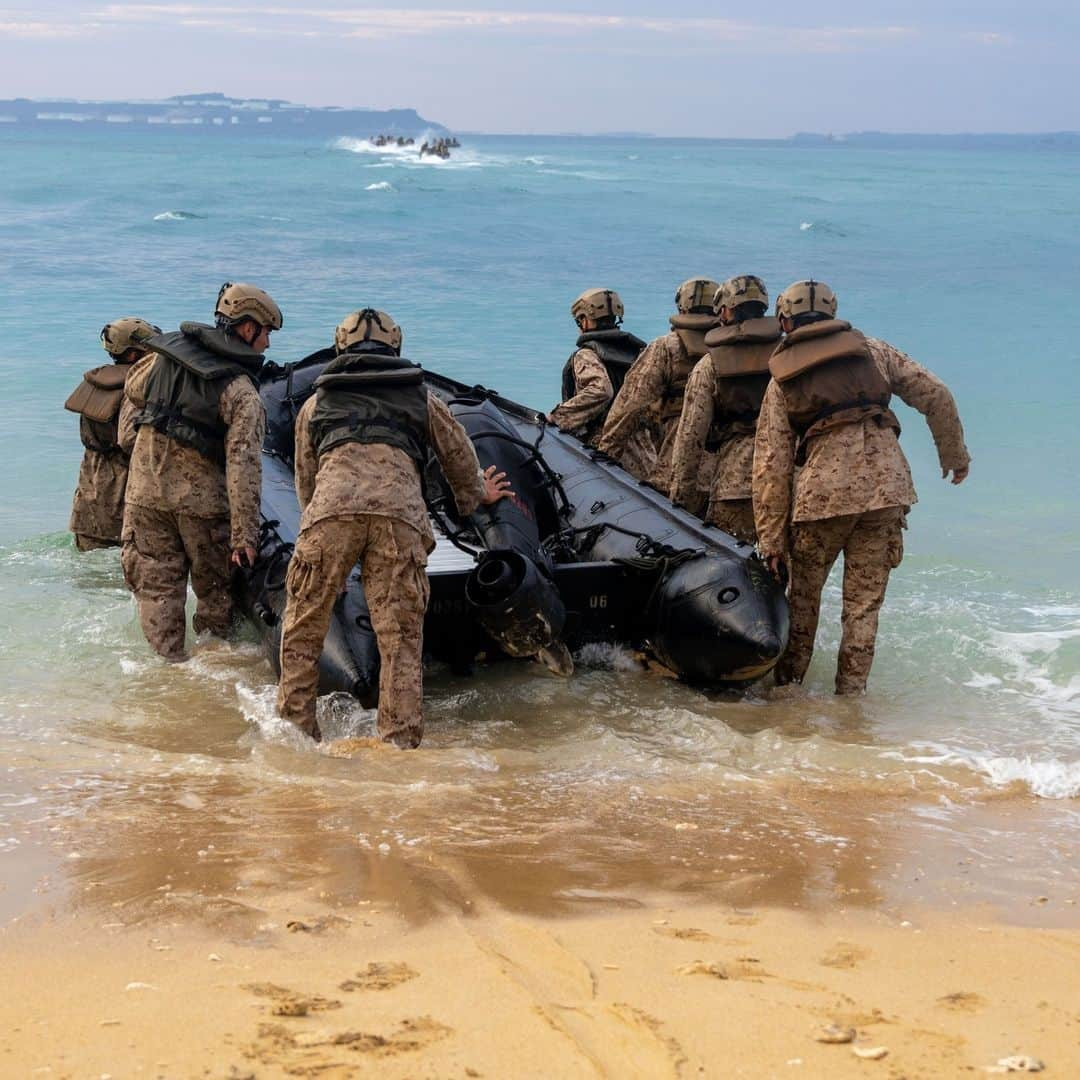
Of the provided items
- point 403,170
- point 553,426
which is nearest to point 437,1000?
point 553,426

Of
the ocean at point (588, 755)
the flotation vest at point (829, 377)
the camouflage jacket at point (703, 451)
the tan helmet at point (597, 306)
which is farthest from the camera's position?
the tan helmet at point (597, 306)

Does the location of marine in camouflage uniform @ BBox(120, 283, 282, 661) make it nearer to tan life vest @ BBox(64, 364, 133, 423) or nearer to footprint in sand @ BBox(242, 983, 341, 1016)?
tan life vest @ BBox(64, 364, 133, 423)

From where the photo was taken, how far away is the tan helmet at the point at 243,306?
5.46 m

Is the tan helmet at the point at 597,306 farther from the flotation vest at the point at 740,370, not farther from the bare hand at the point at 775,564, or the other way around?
the bare hand at the point at 775,564

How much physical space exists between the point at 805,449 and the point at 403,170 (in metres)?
71.2

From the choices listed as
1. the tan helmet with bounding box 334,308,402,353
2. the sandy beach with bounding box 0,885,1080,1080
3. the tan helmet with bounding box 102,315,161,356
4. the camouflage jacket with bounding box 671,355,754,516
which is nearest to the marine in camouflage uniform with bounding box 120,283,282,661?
the tan helmet with bounding box 334,308,402,353

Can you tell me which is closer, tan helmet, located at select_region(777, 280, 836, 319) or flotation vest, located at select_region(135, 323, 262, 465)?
tan helmet, located at select_region(777, 280, 836, 319)

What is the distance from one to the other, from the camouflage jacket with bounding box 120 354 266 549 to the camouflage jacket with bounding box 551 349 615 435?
2.11 meters

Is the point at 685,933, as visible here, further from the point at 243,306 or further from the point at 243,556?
the point at 243,306

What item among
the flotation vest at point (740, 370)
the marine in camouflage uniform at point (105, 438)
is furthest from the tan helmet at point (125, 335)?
the flotation vest at point (740, 370)

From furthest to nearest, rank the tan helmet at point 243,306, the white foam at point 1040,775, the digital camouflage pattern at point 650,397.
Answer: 1. the digital camouflage pattern at point 650,397
2. the tan helmet at point 243,306
3. the white foam at point 1040,775

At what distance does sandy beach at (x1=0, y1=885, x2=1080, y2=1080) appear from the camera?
2559 millimetres

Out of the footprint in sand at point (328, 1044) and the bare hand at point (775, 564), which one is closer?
the footprint in sand at point (328, 1044)

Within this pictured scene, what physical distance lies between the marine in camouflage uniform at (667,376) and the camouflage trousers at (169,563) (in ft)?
6.60
